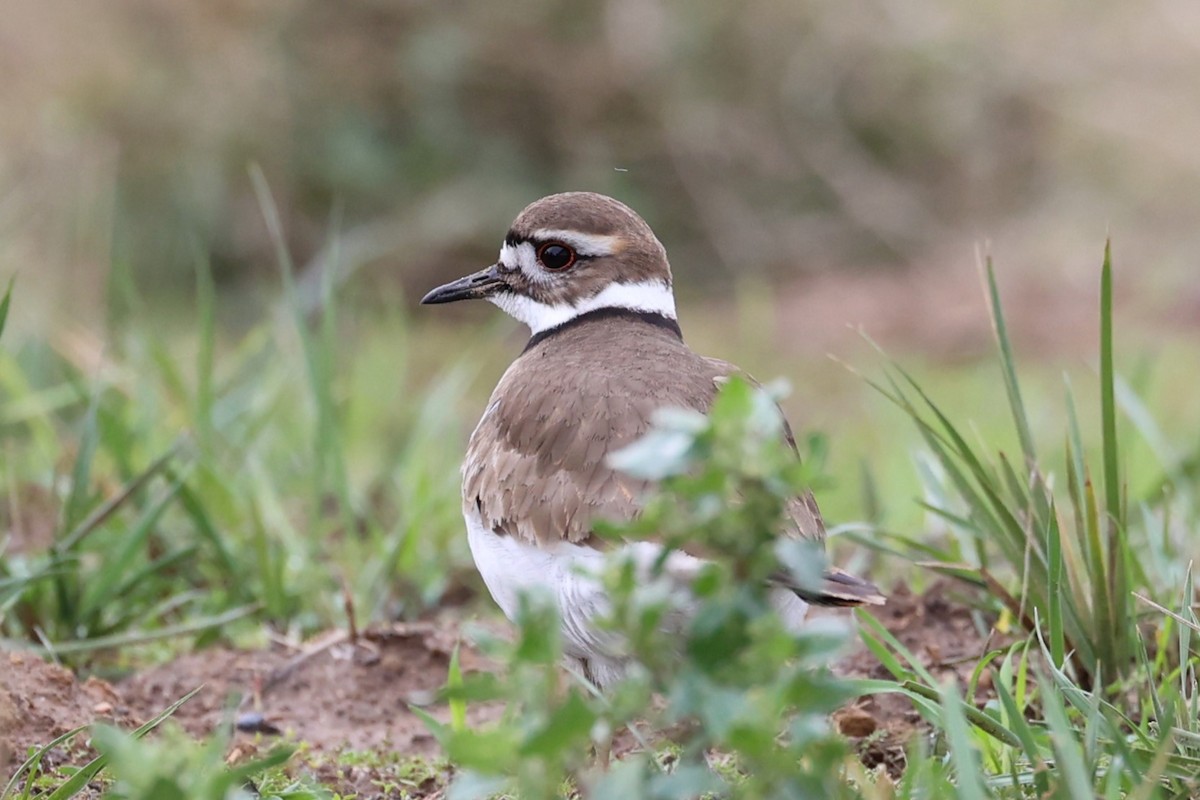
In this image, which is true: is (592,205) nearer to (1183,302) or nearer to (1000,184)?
(1183,302)

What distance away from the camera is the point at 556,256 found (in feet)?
11.7

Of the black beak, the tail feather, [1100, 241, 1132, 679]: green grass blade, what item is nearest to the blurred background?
the black beak

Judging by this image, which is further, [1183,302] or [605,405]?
[1183,302]

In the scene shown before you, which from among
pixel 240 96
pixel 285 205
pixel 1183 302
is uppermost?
pixel 240 96

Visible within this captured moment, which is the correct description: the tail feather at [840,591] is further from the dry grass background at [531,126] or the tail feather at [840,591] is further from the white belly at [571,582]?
the dry grass background at [531,126]

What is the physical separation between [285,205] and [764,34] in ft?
10.3

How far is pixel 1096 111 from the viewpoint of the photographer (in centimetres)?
1002

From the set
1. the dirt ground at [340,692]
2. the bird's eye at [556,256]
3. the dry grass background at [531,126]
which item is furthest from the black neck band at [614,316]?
the dry grass background at [531,126]

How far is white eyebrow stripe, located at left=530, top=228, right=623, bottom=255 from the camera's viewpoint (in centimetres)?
350

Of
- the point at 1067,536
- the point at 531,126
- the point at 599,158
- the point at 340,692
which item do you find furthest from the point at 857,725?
the point at 531,126

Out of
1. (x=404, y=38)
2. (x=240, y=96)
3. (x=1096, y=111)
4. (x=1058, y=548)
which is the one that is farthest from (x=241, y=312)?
(x=1058, y=548)

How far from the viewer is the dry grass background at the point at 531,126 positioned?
28.4ft

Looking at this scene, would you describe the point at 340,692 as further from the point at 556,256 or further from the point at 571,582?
the point at 556,256

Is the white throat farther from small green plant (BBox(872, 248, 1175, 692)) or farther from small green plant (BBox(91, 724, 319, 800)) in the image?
small green plant (BBox(91, 724, 319, 800))
